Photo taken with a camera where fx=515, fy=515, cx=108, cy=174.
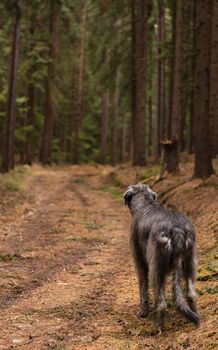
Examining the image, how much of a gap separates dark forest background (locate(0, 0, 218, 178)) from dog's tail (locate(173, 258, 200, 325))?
1040 centimetres

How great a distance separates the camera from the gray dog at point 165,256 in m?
6.06

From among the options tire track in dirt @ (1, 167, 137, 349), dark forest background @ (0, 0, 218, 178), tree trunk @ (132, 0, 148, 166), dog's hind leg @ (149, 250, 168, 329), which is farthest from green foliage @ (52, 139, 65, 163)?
dog's hind leg @ (149, 250, 168, 329)

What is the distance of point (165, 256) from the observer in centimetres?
606

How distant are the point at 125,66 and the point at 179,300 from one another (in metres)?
27.9

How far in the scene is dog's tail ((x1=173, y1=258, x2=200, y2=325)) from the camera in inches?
228

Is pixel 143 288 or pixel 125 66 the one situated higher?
pixel 125 66

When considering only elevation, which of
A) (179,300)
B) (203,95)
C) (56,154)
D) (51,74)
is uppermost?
(51,74)

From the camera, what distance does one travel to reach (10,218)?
1541 cm

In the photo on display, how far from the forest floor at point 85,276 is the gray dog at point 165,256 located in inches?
11.6

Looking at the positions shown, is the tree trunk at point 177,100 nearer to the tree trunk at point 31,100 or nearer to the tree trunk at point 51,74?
the tree trunk at point 31,100

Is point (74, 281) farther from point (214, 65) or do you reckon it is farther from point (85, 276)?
point (214, 65)

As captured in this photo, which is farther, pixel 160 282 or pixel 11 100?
pixel 11 100

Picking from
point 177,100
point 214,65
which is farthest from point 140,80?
point 214,65

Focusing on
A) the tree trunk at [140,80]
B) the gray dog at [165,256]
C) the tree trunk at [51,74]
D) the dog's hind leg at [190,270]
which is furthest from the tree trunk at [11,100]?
the dog's hind leg at [190,270]
